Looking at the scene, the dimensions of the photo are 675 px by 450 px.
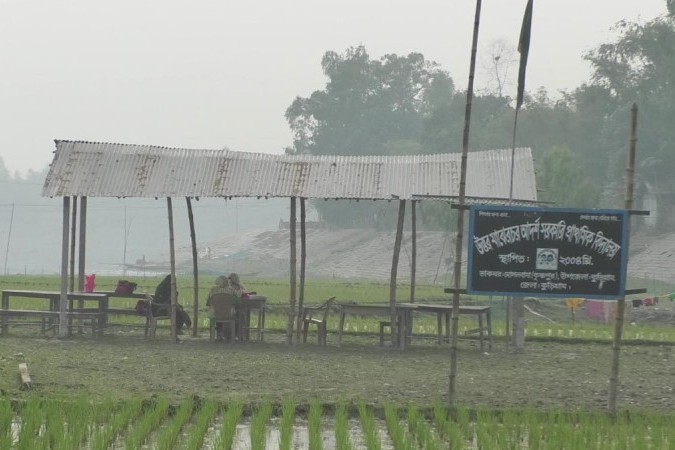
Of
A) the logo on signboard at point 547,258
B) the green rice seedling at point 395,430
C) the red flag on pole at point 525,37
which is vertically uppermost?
the red flag on pole at point 525,37

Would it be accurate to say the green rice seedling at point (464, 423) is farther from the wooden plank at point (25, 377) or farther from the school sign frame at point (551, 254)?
the wooden plank at point (25, 377)

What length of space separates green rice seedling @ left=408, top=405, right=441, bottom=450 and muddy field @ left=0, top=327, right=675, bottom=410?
0.97 meters

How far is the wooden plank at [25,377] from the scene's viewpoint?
13938 millimetres

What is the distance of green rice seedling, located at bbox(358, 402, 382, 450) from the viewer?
10.3 m

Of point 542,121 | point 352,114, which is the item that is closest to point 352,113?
point 352,114

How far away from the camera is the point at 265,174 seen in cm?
2169

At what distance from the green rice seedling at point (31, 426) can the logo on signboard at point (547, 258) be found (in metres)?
5.32

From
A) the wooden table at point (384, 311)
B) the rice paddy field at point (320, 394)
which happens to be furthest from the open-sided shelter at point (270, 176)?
the rice paddy field at point (320, 394)

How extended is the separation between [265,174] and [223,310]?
229 centimetres

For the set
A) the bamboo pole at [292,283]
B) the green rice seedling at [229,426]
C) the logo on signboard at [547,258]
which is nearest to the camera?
the green rice seedling at [229,426]

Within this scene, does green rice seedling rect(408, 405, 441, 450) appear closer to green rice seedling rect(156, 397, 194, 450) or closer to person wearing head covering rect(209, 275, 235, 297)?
green rice seedling rect(156, 397, 194, 450)

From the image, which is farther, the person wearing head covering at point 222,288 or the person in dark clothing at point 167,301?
the person in dark clothing at point 167,301

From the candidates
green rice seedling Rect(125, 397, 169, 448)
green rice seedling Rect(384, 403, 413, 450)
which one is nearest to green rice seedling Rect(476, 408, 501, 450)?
green rice seedling Rect(384, 403, 413, 450)

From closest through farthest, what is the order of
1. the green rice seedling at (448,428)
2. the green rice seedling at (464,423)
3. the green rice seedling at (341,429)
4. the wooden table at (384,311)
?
the green rice seedling at (341,429)
the green rice seedling at (448,428)
the green rice seedling at (464,423)
the wooden table at (384,311)
